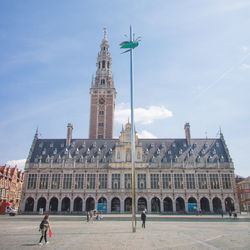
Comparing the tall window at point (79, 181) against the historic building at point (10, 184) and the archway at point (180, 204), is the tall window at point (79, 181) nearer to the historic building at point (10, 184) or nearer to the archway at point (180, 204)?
the archway at point (180, 204)

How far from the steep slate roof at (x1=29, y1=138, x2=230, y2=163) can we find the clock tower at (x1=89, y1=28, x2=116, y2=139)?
37.8 ft

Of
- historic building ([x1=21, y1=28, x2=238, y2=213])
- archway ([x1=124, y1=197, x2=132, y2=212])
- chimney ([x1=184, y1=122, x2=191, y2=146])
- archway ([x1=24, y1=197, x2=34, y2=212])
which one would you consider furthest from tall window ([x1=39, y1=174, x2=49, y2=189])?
chimney ([x1=184, y1=122, x2=191, y2=146])

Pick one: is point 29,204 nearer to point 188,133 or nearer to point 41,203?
point 41,203

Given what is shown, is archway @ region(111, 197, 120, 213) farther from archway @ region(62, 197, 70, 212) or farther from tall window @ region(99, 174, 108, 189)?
archway @ region(62, 197, 70, 212)

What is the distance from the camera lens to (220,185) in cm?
5544

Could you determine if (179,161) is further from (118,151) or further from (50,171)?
(50,171)

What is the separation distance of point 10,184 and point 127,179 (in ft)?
141

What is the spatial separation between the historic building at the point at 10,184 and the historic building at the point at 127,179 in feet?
54.5

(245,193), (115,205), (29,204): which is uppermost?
(245,193)

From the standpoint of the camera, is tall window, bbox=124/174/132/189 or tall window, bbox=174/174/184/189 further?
tall window, bbox=124/174/132/189

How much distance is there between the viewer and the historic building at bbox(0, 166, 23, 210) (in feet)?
228

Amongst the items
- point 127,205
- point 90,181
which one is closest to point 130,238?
point 127,205

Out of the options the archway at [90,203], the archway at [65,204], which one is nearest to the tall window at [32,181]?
the archway at [65,204]

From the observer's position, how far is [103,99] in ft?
265
